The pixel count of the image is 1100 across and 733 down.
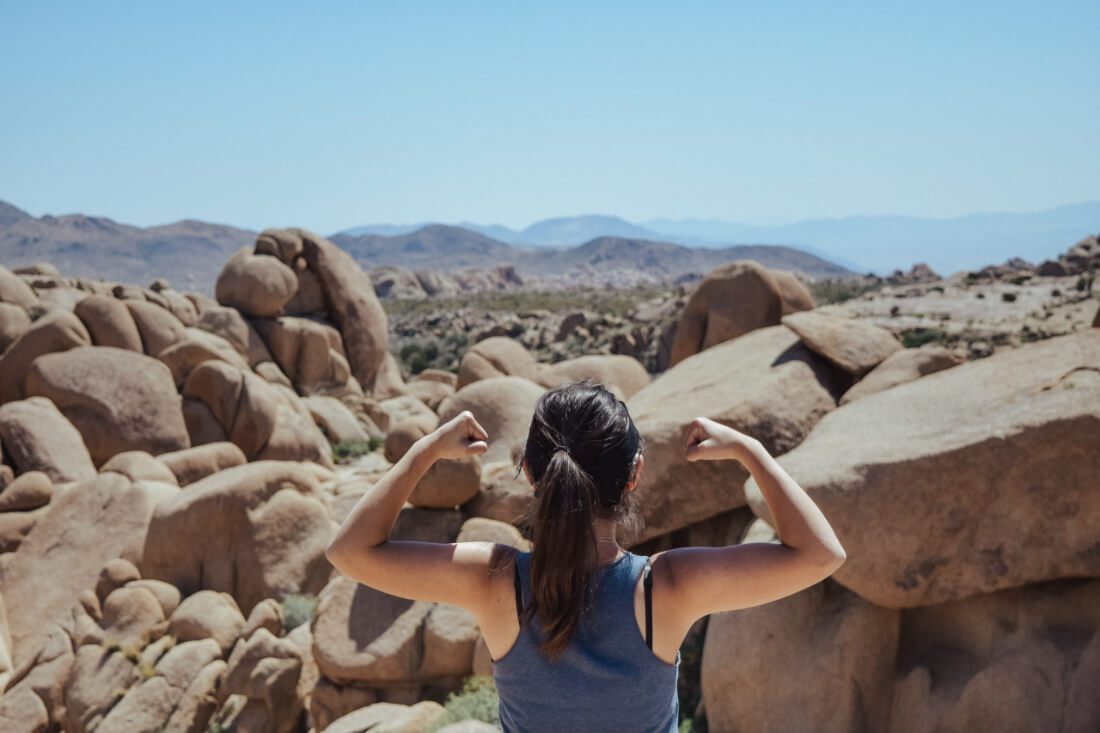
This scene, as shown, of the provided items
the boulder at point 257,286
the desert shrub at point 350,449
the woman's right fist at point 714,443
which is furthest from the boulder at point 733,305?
the woman's right fist at point 714,443

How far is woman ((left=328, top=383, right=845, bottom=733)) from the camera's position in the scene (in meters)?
1.98

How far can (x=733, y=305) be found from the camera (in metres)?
13.1

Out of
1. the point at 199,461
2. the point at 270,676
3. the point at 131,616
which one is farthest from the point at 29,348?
the point at 270,676

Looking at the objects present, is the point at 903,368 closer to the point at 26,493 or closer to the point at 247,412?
the point at 26,493

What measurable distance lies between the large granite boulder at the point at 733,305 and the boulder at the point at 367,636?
24.0 feet

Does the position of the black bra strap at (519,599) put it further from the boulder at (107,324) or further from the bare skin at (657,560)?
the boulder at (107,324)

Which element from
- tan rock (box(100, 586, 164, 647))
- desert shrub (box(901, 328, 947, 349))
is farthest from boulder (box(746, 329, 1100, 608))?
desert shrub (box(901, 328, 947, 349))

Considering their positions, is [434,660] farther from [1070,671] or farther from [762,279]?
[762,279]

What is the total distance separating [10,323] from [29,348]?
984 millimetres

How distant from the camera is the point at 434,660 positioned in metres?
7.14

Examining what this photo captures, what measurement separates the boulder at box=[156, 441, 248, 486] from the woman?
10207mm

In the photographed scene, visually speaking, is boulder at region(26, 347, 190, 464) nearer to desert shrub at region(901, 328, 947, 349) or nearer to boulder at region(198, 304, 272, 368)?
boulder at region(198, 304, 272, 368)

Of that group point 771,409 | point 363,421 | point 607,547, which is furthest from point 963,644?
point 363,421

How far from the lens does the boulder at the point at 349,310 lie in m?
21.7
